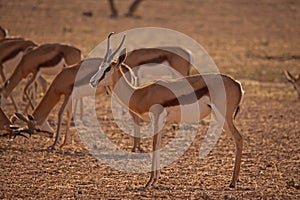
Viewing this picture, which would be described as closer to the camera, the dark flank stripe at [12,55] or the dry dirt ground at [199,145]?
the dry dirt ground at [199,145]

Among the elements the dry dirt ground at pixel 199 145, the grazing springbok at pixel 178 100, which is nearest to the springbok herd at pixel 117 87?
the grazing springbok at pixel 178 100

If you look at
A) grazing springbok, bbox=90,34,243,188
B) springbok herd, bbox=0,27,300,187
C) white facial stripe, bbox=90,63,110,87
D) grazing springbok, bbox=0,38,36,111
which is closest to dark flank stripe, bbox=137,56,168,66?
springbok herd, bbox=0,27,300,187

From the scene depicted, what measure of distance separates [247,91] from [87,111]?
5.03 metres

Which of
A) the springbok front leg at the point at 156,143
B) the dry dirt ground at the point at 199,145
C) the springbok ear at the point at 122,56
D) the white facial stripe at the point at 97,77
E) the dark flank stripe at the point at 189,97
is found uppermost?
the springbok ear at the point at 122,56

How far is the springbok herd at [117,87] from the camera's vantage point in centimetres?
895

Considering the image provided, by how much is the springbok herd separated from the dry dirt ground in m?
0.40

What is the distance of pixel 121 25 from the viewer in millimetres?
32219

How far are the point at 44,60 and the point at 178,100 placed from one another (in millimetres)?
4789

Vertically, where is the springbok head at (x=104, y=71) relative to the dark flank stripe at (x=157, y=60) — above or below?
above

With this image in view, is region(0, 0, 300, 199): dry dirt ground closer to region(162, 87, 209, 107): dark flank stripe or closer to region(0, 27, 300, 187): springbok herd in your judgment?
region(0, 27, 300, 187): springbok herd

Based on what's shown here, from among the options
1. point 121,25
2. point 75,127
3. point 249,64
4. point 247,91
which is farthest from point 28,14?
point 75,127

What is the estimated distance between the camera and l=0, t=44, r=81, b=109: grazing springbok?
1316 centimetres

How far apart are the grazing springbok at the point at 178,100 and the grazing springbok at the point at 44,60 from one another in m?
4.00

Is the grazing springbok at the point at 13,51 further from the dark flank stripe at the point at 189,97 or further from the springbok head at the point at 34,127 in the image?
the dark flank stripe at the point at 189,97
